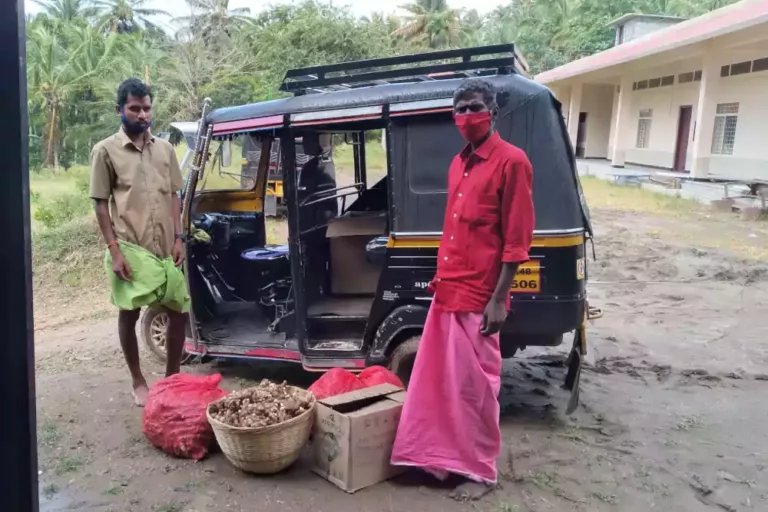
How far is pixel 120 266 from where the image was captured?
13.1ft

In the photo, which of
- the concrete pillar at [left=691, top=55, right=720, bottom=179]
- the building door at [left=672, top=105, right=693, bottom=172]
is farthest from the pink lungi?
the building door at [left=672, top=105, right=693, bottom=172]

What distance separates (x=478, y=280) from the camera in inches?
128

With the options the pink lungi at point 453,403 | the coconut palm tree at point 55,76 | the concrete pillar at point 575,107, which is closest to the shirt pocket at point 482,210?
the pink lungi at point 453,403

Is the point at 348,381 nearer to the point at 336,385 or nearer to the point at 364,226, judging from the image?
the point at 336,385

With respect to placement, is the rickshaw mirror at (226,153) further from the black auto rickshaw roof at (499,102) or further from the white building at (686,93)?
the white building at (686,93)

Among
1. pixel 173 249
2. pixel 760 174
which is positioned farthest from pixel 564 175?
pixel 760 174

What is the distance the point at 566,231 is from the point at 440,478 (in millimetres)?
1545

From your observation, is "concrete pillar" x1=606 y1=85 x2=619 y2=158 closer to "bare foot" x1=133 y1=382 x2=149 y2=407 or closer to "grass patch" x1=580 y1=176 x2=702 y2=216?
"grass patch" x1=580 y1=176 x2=702 y2=216

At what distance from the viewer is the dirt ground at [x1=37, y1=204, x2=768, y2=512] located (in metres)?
3.36

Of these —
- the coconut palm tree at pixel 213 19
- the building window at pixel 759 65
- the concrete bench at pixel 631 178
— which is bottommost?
the concrete bench at pixel 631 178

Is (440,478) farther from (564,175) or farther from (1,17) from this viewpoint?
(1,17)

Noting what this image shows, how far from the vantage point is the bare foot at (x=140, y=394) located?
4.43m

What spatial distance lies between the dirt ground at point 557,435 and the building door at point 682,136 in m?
15.5

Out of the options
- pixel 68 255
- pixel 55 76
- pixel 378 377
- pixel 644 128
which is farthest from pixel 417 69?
pixel 644 128
